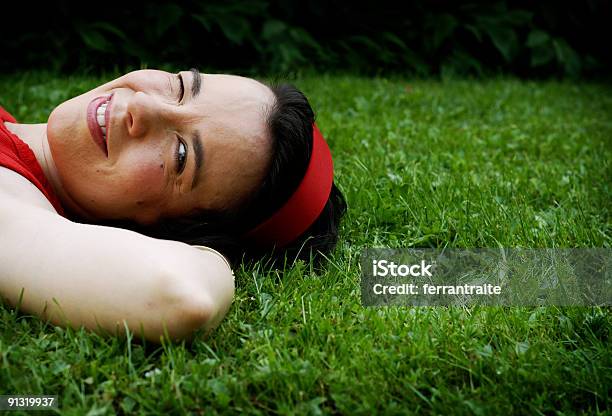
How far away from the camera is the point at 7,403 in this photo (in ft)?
5.32

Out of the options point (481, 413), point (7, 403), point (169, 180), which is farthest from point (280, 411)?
point (169, 180)

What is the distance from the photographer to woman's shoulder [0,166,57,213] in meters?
2.11

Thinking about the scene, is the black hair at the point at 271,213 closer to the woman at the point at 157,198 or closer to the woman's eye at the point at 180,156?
the woman at the point at 157,198

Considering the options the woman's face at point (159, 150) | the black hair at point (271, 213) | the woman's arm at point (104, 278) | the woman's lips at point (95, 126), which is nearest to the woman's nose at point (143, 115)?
the woman's face at point (159, 150)

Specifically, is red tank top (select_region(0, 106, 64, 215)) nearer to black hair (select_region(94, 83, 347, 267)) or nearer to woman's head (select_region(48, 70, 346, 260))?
woman's head (select_region(48, 70, 346, 260))

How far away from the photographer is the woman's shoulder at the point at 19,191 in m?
2.11

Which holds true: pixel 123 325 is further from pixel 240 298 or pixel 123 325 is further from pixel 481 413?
pixel 481 413

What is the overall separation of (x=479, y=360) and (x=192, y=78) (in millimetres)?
1555

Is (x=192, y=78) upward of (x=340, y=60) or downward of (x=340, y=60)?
upward

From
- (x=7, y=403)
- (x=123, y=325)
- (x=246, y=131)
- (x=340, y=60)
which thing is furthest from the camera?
(x=340, y=60)

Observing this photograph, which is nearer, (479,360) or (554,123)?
(479,360)

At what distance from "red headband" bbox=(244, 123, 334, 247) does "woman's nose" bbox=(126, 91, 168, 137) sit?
58cm

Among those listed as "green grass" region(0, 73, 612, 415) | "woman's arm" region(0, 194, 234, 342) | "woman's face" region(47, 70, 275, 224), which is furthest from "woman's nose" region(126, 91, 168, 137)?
"green grass" region(0, 73, 612, 415)

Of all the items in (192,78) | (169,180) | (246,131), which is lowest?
(169,180)
